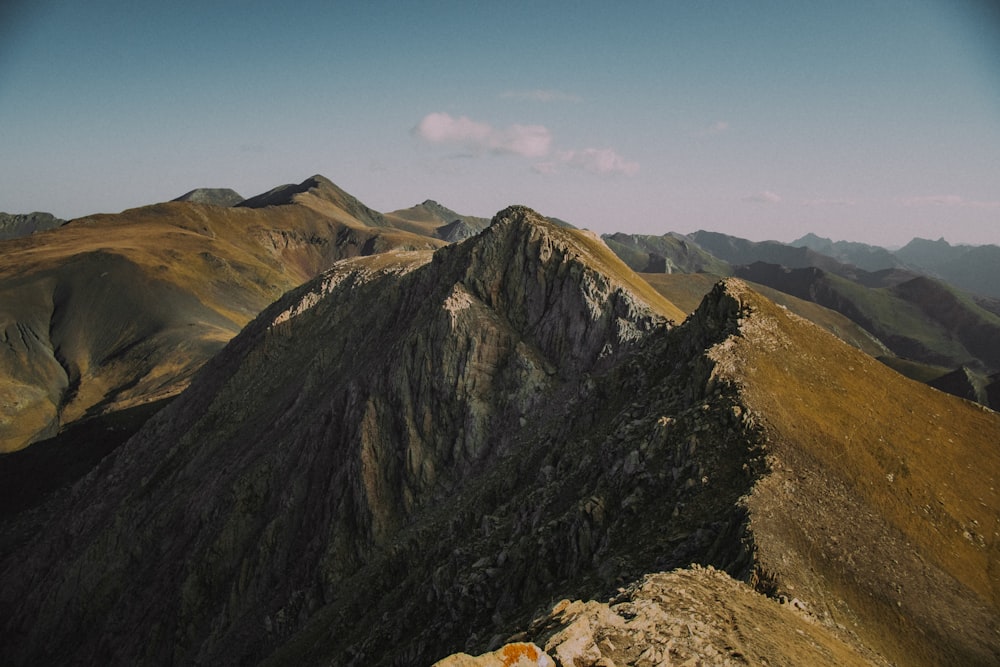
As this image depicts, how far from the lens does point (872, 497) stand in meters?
22.6

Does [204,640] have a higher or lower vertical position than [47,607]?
higher

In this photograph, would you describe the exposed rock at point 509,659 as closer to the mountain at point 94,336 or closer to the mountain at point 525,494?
the mountain at point 525,494

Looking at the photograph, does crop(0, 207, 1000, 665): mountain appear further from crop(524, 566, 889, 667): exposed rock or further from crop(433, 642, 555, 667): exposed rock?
crop(433, 642, 555, 667): exposed rock

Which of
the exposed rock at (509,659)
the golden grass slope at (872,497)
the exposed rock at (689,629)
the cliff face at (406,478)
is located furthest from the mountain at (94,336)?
the exposed rock at (509,659)

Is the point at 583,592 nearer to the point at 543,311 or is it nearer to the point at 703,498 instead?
the point at 703,498

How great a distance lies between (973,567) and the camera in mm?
21188

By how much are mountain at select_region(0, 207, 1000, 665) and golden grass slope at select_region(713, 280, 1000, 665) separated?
0.12 m

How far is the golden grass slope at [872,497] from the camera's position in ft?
61.0

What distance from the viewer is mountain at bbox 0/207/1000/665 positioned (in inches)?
751

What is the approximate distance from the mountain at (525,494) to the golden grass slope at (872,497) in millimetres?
118

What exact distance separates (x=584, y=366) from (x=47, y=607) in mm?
61910

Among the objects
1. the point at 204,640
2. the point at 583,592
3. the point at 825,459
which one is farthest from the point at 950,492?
the point at 204,640

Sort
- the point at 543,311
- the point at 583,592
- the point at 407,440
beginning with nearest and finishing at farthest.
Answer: the point at 583,592 → the point at 407,440 → the point at 543,311

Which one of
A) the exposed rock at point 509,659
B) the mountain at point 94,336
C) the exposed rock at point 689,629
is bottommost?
the mountain at point 94,336
